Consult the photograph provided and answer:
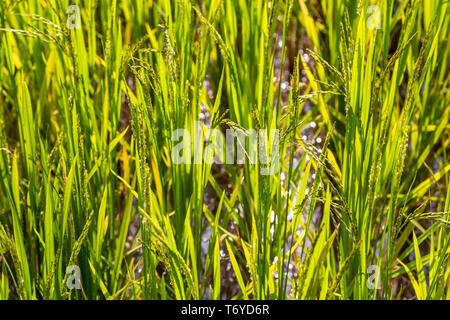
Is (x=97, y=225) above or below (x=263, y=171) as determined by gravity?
below

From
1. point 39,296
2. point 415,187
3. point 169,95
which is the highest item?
point 169,95

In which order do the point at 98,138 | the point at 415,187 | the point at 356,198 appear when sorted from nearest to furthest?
the point at 356,198, the point at 98,138, the point at 415,187

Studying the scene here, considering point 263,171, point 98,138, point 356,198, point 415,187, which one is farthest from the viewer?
point 415,187

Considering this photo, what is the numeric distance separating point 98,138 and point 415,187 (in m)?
0.67

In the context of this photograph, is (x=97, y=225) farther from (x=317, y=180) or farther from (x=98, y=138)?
(x=317, y=180)

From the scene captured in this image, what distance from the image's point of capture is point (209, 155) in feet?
2.52

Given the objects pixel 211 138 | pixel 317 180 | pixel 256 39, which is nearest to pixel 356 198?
pixel 317 180

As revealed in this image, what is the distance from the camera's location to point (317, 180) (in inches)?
26.9

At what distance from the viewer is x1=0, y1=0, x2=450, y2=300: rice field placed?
2.28 ft

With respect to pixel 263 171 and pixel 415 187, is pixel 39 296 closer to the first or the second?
pixel 263 171

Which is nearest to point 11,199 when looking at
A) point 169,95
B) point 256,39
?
point 169,95

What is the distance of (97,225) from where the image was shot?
818 millimetres

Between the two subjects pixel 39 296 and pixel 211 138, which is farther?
pixel 39 296

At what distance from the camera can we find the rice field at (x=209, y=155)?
0.70 meters
